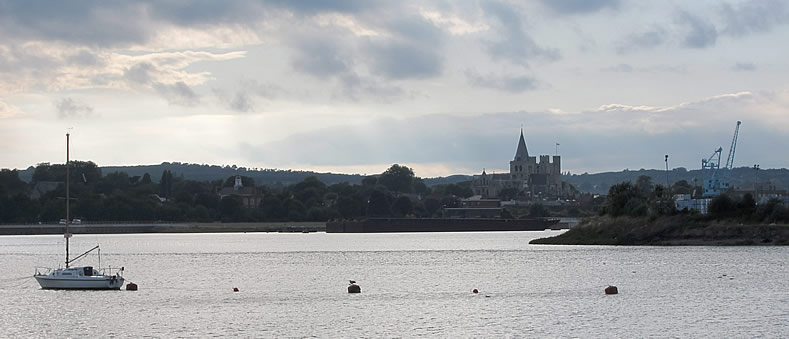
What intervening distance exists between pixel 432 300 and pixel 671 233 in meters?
79.3

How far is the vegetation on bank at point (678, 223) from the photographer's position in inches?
5379

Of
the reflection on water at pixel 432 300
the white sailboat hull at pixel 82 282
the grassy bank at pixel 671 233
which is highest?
the grassy bank at pixel 671 233

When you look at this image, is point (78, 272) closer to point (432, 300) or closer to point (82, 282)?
point (82, 282)

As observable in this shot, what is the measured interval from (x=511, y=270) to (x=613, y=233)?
5797cm

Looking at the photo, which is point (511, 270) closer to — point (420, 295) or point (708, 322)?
point (420, 295)

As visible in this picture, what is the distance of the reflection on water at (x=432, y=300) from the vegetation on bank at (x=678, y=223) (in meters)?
22.0

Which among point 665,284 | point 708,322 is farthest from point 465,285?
point 708,322

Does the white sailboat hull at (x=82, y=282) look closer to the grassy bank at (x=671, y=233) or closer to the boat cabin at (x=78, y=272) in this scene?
the boat cabin at (x=78, y=272)

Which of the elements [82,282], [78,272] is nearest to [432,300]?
[82,282]

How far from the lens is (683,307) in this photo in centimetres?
6400

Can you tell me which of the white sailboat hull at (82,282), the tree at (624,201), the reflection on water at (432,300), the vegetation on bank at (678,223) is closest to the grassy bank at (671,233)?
the vegetation on bank at (678,223)

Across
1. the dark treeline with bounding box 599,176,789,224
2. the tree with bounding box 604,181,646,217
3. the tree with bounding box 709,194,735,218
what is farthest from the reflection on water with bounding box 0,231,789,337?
the tree with bounding box 604,181,646,217

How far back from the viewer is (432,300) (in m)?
70.5

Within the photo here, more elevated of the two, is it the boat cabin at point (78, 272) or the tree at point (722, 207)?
the tree at point (722, 207)
